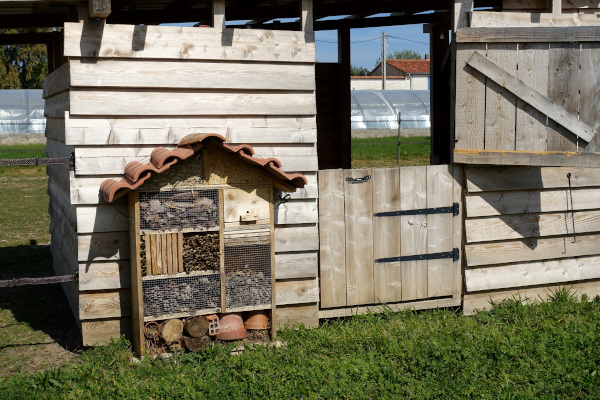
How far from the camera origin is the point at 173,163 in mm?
5160

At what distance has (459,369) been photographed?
5.26 metres

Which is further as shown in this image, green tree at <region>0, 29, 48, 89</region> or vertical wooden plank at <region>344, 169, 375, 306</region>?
green tree at <region>0, 29, 48, 89</region>

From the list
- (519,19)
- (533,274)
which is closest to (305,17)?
(519,19)

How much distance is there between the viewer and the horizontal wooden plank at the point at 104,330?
228 inches

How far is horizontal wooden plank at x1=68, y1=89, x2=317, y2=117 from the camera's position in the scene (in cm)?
552

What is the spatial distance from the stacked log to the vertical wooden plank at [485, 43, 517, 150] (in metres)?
2.73

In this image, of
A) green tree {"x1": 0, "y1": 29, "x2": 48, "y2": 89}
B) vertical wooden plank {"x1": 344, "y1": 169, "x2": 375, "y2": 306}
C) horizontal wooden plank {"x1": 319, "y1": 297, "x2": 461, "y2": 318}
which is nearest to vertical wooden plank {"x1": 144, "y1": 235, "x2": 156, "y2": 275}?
horizontal wooden plank {"x1": 319, "y1": 297, "x2": 461, "y2": 318}

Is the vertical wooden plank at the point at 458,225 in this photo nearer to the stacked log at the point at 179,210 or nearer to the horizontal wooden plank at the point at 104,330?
the stacked log at the point at 179,210

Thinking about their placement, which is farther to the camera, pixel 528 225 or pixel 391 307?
pixel 528 225

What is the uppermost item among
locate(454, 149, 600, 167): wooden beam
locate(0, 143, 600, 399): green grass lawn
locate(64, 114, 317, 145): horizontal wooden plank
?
locate(64, 114, 317, 145): horizontal wooden plank

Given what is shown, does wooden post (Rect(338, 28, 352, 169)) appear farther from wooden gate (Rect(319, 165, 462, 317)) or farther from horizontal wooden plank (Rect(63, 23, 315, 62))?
horizontal wooden plank (Rect(63, 23, 315, 62))

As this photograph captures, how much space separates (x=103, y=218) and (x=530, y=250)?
13.9 feet

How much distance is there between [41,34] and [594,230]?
6.94 meters

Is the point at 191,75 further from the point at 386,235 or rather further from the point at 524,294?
the point at 524,294
